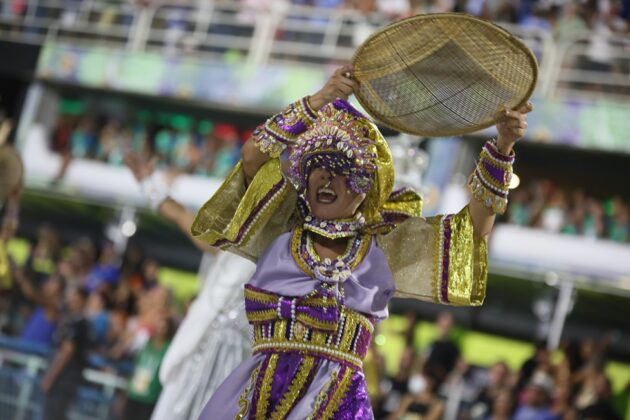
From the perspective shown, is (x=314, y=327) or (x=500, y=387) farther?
(x=500, y=387)

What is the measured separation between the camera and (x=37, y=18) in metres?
14.9

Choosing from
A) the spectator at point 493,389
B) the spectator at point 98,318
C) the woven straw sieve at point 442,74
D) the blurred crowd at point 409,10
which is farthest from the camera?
the blurred crowd at point 409,10

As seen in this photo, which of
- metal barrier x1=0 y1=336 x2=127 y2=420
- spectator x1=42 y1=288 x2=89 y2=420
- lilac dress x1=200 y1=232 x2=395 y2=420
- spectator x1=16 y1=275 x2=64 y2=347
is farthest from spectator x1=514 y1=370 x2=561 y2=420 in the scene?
lilac dress x1=200 y1=232 x2=395 y2=420

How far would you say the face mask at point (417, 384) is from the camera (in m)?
8.87

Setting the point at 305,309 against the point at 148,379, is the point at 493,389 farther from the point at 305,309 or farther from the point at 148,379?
the point at 305,309

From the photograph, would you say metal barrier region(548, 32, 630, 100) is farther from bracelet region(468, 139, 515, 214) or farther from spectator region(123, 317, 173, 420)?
bracelet region(468, 139, 515, 214)

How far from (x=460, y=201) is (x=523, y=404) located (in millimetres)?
3254

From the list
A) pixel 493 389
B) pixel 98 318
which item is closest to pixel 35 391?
pixel 98 318

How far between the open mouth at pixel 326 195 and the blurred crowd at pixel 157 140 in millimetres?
8964

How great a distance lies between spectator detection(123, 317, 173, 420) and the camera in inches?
261

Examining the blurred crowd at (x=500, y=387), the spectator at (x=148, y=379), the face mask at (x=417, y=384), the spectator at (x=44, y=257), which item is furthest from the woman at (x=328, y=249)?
the spectator at (x=44, y=257)

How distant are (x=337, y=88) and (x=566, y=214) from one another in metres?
7.38

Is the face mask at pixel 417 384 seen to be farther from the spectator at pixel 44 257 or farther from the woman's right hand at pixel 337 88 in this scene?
the woman's right hand at pixel 337 88

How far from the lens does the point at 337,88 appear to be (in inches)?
142
